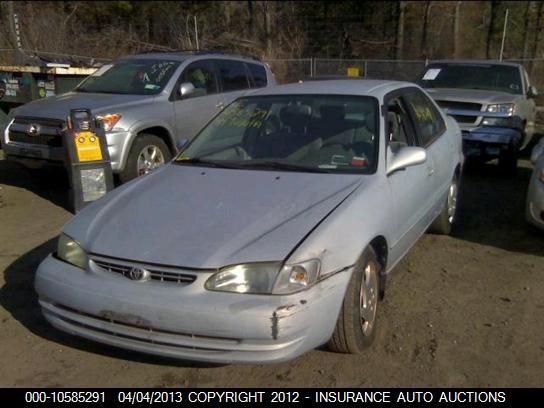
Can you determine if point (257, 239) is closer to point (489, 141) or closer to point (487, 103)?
point (489, 141)

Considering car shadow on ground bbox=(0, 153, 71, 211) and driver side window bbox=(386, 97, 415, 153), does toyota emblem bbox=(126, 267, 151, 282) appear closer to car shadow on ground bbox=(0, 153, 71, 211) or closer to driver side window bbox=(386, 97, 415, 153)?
driver side window bbox=(386, 97, 415, 153)

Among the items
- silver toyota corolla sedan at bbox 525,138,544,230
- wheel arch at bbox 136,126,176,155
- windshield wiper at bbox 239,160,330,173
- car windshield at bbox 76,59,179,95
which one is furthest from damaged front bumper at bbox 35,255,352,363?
car windshield at bbox 76,59,179,95

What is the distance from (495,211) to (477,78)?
3.49 m

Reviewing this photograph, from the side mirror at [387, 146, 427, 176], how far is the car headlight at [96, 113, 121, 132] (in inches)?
148

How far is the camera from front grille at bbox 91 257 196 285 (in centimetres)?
297

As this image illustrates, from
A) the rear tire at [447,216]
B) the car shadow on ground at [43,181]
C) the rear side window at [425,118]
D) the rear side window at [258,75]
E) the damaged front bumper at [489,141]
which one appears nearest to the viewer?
the rear side window at [425,118]

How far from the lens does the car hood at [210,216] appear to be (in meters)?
3.05

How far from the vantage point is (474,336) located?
374 centimetres

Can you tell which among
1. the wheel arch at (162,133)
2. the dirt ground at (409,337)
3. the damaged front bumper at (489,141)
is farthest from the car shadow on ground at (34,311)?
the damaged front bumper at (489,141)

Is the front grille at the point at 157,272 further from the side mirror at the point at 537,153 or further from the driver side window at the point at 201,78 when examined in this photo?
the driver side window at the point at 201,78

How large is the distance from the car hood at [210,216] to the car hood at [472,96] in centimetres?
531

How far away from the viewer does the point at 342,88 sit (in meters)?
4.58
